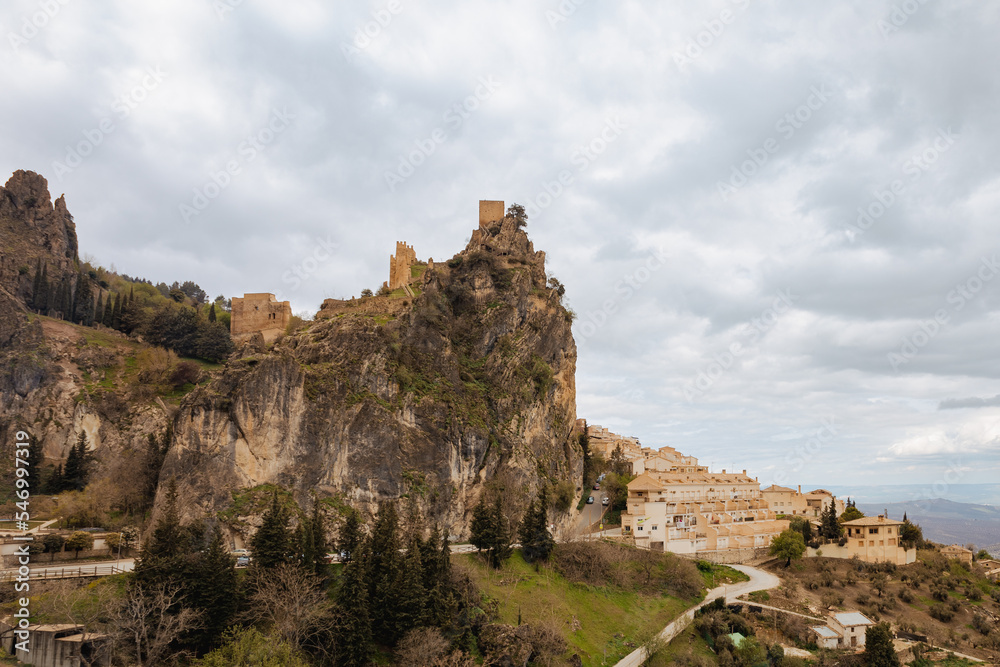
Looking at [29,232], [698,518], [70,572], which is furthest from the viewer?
[29,232]

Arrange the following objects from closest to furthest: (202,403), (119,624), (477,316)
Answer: (119,624) → (202,403) → (477,316)

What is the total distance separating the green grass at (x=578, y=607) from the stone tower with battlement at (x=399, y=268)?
1214 inches

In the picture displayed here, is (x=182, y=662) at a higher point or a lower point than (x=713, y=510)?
lower

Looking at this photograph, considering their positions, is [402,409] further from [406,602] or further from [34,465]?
[34,465]

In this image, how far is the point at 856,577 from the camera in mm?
58688

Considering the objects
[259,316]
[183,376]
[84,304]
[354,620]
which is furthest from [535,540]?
[84,304]

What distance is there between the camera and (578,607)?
45656 mm

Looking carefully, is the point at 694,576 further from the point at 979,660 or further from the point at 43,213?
the point at 43,213

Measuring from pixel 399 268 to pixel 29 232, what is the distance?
47.8 meters

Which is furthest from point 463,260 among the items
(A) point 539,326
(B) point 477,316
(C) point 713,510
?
(C) point 713,510

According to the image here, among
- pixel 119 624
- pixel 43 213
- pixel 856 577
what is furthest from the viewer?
pixel 43 213

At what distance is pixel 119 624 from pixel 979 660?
177 ft

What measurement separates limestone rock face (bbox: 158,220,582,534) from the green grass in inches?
410

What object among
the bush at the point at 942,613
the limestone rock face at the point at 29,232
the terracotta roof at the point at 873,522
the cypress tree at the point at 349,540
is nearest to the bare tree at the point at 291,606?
the cypress tree at the point at 349,540
